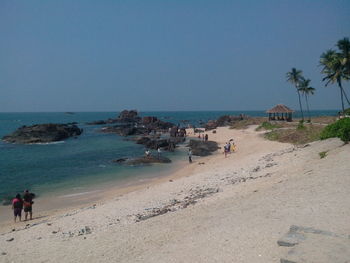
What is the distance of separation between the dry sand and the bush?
2.54 metres

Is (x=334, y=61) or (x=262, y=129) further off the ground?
(x=334, y=61)

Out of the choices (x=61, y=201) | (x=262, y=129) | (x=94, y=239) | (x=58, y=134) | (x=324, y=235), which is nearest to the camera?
(x=324, y=235)

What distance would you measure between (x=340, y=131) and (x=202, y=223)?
13.9m

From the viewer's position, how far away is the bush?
17.7 m

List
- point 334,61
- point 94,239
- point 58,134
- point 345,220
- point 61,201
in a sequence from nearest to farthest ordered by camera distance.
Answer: point 345,220
point 94,239
point 61,201
point 334,61
point 58,134

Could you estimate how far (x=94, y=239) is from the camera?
32.4ft

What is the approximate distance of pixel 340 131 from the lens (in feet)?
62.2

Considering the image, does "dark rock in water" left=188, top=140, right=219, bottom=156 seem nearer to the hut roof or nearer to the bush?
the bush

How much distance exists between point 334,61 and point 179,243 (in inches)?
1531

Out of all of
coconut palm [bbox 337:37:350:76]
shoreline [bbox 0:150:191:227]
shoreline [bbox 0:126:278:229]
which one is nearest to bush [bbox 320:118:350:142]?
shoreline [bbox 0:126:278:229]

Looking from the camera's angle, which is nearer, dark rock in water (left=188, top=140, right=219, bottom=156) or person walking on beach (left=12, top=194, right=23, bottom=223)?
person walking on beach (left=12, top=194, right=23, bottom=223)

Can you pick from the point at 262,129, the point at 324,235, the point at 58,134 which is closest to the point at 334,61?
the point at 262,129

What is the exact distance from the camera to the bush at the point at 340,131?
17.7 meters

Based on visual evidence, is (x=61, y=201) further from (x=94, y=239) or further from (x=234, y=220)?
(x=234, y=220)
